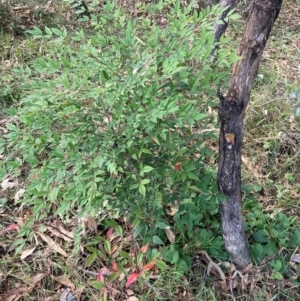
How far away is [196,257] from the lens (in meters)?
2.02

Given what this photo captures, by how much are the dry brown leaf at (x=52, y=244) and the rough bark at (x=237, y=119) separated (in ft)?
2.86

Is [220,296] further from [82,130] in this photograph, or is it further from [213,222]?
[82,130]

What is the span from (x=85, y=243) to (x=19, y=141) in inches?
30.3

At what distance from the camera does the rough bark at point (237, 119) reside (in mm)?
1452

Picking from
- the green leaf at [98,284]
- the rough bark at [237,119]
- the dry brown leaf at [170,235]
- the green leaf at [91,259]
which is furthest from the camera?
the dry brown leaf at [170,235]

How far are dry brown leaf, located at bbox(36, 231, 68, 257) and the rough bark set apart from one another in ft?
2.86

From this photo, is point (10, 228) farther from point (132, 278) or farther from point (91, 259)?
point (132, 278)

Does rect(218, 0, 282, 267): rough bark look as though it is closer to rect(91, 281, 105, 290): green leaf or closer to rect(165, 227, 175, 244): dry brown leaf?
rect(165, 227, 175, 244): dry brown leaf

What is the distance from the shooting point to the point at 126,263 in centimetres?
198

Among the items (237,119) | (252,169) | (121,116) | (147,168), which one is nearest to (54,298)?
(147,168)

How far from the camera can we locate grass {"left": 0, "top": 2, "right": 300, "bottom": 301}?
1.92 m

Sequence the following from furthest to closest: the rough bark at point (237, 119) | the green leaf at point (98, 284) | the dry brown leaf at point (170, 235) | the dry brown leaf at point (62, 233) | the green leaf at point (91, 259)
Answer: the dry brown leaf at point (62, 233) < the dry brown leaf at point (170, 235) < the green leaf at point (91, 259) < the green leaf at point (98, 284) < the rough bark at point (237, 119)

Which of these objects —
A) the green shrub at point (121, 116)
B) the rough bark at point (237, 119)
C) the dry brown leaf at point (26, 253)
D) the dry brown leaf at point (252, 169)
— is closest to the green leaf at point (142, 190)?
the green shrub at point (121, 116)

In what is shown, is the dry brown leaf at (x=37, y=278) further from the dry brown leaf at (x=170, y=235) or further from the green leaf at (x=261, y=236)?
the green leaf at (x=261, y=236)
